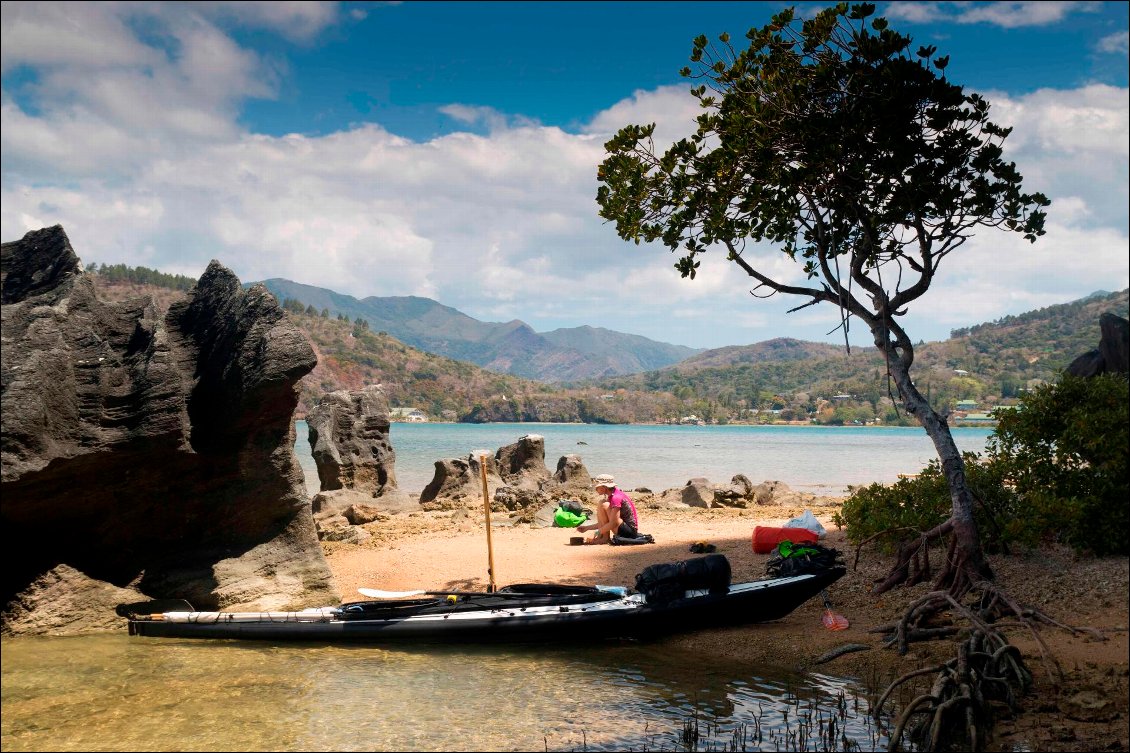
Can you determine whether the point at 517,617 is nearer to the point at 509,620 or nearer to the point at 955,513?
the point at 509,620

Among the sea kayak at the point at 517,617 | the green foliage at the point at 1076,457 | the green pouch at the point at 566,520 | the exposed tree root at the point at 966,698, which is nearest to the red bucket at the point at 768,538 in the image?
the sea kayak at the point at 517,617

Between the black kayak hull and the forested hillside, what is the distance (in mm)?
88916

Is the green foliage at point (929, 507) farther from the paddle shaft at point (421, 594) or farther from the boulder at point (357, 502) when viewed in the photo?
the boulder at point (357, 502)

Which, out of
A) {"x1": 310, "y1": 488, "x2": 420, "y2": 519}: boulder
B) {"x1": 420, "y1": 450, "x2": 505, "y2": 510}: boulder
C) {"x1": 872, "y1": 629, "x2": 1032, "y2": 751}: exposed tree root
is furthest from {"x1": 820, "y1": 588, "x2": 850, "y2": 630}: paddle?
{"x1": 420, "y1": 450, "x2": 505, "y2": 510}: boulder

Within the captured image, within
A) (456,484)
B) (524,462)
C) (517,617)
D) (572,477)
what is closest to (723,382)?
(524,462)

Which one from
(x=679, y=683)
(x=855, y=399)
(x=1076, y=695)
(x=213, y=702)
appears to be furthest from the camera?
(x=855, y=399)

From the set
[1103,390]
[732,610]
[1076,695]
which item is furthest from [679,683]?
[1103,390]

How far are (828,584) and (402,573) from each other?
735 cm

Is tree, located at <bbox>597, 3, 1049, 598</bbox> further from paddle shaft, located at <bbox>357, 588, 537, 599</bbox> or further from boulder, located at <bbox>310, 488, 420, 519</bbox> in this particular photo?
boulder, located at <bbox>310, 488, 420, 519</bbox>

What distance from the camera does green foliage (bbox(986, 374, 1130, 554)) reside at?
9.07 m

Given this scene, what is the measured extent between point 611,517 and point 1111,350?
919 cm

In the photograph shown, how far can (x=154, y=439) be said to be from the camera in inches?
390

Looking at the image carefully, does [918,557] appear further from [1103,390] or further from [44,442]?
[44,442]

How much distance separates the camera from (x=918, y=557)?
10.6 m
